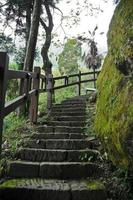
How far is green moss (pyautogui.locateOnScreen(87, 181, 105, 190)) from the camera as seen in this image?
408cm

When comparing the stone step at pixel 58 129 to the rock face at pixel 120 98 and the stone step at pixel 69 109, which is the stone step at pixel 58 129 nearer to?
the stone step at pixel 69 109

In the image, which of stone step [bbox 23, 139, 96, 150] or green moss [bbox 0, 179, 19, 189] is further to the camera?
stone step [bbox 23, 139, 96, 150]

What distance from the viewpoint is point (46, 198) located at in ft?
13.0

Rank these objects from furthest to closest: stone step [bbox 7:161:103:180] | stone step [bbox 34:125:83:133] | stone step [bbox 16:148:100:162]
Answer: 1. stone step [bbox 34:125:83:133]
2. stone step [bbox 16:148:100:162]
3. stone step [bbox 7:161:103:180]

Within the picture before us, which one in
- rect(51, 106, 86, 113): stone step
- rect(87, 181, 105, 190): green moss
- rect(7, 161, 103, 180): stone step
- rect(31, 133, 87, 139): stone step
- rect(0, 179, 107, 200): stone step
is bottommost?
rect(0, 179, 107, 200): stone step

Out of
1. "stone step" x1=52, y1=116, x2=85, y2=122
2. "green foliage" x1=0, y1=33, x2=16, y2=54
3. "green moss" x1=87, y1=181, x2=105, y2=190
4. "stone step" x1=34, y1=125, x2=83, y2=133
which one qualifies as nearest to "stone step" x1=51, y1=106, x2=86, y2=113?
"stone step" x1=52, y1=116, x2=85, y2=122

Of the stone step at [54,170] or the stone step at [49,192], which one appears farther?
the stone step at [54,170]

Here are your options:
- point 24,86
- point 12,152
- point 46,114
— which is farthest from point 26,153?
point 46,114

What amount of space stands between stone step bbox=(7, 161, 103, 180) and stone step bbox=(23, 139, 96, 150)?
915 millimetres

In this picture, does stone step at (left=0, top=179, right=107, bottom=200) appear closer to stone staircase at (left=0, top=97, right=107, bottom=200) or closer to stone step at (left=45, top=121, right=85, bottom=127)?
stone staircase at (left=0, top=97, right=107, bottom=200)

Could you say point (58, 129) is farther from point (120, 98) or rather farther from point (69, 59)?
point (69, 59)

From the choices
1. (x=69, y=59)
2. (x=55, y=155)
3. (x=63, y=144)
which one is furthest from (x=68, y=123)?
(x=69, y=59)

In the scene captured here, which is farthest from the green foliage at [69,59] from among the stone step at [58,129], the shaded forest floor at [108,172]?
the shaded forest floor at [108,172]

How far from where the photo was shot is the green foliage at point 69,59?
92.7 feet
